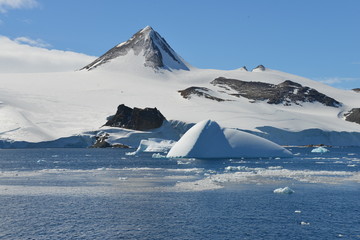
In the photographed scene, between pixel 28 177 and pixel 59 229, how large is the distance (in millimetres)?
23193

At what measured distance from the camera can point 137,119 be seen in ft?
383

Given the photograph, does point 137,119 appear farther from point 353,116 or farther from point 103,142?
point 353,116

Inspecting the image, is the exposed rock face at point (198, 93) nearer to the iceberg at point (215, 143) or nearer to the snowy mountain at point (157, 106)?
the snowy mountain at point (157, 106)

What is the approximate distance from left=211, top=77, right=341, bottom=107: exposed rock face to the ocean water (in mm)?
131738

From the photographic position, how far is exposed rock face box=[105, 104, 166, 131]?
11550cm

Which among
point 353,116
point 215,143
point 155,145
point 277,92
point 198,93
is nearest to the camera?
point 215,143

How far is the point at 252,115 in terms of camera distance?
438 feet

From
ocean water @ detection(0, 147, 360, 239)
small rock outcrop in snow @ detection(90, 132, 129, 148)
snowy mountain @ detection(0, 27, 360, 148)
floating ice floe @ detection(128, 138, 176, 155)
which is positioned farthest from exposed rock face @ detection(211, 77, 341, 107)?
ocean water @ detection(0, 147, 360, 239)

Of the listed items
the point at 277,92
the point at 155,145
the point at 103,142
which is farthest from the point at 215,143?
the point at 277,92

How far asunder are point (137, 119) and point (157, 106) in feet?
78.2

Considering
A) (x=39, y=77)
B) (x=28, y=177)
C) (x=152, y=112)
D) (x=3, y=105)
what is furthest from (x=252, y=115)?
(x=28, y=177)

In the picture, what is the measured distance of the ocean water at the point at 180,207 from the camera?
68.2 feet

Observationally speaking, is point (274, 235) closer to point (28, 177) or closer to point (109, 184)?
point (109, 184)

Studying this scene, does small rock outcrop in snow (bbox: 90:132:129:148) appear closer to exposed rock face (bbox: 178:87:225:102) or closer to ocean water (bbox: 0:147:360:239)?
exposed rock face (bbox: 178:87:225:102)
